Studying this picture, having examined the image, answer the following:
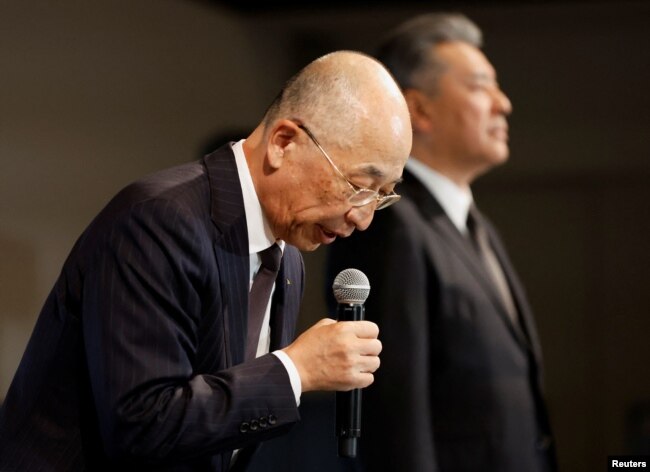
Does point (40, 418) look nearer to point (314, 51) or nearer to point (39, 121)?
point (39, 121)

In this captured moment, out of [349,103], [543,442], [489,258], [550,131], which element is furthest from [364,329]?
[550,131]

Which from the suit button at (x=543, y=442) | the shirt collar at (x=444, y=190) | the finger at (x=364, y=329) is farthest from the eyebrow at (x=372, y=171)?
the suit button at (x=543, y=442)

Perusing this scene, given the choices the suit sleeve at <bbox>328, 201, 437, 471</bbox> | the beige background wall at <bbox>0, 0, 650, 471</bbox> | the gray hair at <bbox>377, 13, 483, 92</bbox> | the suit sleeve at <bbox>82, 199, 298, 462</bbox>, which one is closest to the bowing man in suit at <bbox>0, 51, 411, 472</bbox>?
the suit sleeve at <bbox>82, 199, 298, 462</bbox>

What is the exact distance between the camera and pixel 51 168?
3.70m

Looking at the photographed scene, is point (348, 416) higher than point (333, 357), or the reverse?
point (333, 357)

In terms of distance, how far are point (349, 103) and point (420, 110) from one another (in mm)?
1382

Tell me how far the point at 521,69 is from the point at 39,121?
2.35 metres

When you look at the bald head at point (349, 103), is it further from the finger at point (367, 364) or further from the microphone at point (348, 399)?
the finger at point (367, 364)

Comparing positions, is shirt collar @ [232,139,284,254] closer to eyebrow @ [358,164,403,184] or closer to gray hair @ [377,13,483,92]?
eyebrow @ [358,164,403,184]

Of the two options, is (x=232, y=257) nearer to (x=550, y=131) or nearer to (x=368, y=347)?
(x=368, y=347)

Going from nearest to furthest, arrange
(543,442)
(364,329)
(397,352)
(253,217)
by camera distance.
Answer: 1. (364,329)
2. (253,217)
3. (397,352)
4. (543,442)

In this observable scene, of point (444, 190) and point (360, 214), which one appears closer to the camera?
point (360, 214)

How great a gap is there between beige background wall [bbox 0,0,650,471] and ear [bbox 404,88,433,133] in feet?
4.38

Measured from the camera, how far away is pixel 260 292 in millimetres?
1826
